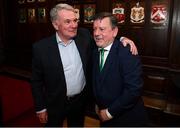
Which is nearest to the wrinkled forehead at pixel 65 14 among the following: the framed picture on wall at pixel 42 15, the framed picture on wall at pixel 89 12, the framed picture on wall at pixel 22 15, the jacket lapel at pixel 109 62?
the jacket lapel at pixel 109 62

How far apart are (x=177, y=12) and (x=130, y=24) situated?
78cm

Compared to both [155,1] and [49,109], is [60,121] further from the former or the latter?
[155,1]

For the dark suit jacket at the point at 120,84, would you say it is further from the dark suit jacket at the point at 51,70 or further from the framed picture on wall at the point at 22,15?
the framed picture on wall at the point at 22,15

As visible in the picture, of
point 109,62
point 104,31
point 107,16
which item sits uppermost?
point 107,16

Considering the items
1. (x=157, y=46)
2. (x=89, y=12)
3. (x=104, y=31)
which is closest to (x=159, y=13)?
(x=157, y=46)

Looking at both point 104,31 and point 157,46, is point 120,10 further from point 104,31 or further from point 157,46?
point 104,31

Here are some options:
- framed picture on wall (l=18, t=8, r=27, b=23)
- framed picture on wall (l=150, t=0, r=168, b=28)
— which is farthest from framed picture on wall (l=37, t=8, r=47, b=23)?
framed picture on wall (l=150, t=0, r=168, b=28)

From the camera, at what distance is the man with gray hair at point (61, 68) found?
1.93 meters

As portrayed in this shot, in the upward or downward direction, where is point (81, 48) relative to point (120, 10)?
downward

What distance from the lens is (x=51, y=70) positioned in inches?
77.1

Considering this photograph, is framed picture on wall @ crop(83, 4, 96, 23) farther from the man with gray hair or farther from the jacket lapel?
the jacket lapel

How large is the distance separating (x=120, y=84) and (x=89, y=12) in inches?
106

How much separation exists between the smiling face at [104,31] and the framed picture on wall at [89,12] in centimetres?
248

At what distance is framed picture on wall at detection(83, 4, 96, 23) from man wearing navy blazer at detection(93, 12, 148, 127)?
241cm
